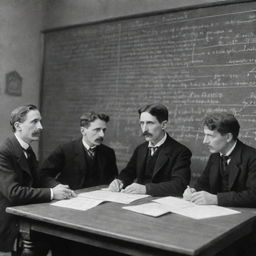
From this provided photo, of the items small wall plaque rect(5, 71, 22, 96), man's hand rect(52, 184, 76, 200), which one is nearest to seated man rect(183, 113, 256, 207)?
man's hand rect(52, 184, 76, 200)

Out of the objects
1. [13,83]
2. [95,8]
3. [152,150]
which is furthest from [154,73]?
[13,83]

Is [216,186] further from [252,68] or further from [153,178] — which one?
[252,68]

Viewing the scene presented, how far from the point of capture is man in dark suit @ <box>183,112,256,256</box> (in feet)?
8.16

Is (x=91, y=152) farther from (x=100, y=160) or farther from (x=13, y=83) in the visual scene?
(x=13, y=83)

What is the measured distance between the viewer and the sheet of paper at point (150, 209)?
216 centimetres

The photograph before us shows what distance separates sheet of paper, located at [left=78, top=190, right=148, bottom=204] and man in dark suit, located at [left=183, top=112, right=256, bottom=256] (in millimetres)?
397

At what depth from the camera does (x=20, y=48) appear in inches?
192

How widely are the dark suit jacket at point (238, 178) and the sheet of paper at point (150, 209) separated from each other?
459mm

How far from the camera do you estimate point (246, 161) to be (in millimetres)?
2730

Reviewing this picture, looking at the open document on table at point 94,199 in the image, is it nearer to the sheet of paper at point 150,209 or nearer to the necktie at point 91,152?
the sheet of paper at point 150,209

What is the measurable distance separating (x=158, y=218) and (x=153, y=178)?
1.22 meters

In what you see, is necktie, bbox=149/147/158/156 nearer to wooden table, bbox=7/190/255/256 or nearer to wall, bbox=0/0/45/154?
wooden table, bbox=7/190/255/256

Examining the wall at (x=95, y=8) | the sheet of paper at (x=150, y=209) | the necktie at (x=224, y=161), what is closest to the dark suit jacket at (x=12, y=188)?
the sheet of paper at (x=150, y=209)

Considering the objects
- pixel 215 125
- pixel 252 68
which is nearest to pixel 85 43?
pixel 252 68
